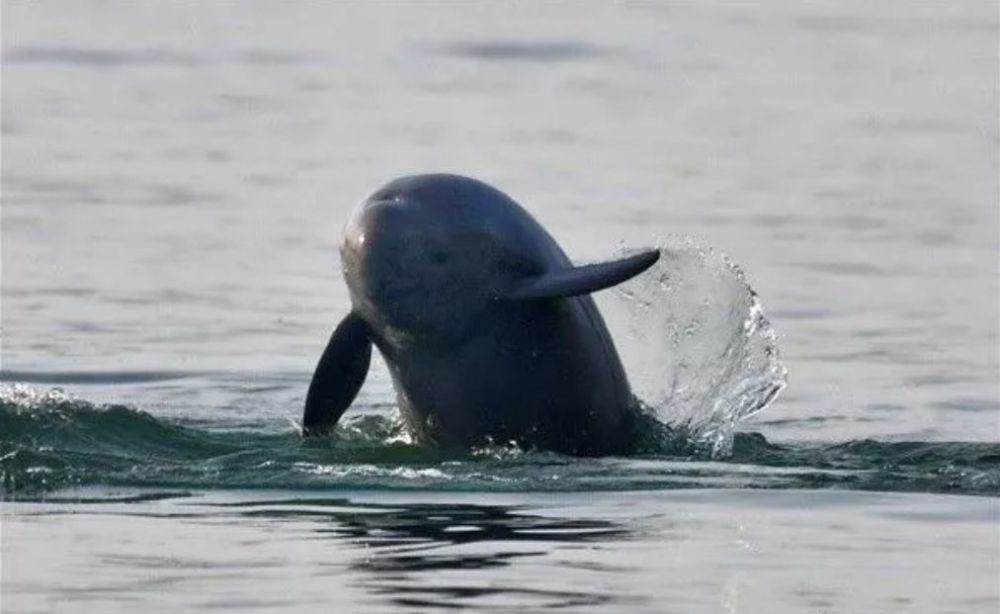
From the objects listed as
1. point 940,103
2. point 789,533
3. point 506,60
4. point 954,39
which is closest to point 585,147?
point 940,103

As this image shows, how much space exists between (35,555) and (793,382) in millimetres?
8482

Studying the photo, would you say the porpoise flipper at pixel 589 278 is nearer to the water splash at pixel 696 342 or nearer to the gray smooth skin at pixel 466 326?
the gray smooth skin at pixel 466 326

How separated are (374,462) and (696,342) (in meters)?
3.80

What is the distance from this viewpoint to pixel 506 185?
31266 mm

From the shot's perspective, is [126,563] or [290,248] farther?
[290,248]

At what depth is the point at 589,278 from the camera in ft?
62.8

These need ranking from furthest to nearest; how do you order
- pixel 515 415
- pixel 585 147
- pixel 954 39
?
pixel 954 39 < pixel 585 147 < pixel 515 415

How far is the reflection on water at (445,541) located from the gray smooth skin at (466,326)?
2.03 meters

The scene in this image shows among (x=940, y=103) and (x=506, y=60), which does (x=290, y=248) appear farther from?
(x=506, y=60)

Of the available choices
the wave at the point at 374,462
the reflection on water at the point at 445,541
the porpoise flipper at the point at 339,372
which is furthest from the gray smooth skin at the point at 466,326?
the reflection on water at the point at 445,541

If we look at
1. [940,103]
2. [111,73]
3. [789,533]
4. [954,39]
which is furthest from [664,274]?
[954,39]

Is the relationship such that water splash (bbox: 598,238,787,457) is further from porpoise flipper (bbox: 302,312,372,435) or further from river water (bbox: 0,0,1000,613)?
porpoise flipper (bbox: 302,312,372,435)

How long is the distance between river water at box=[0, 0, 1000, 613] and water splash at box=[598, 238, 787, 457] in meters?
0.05

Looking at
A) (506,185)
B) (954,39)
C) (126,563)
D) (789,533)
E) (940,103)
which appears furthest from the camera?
(954,39)
